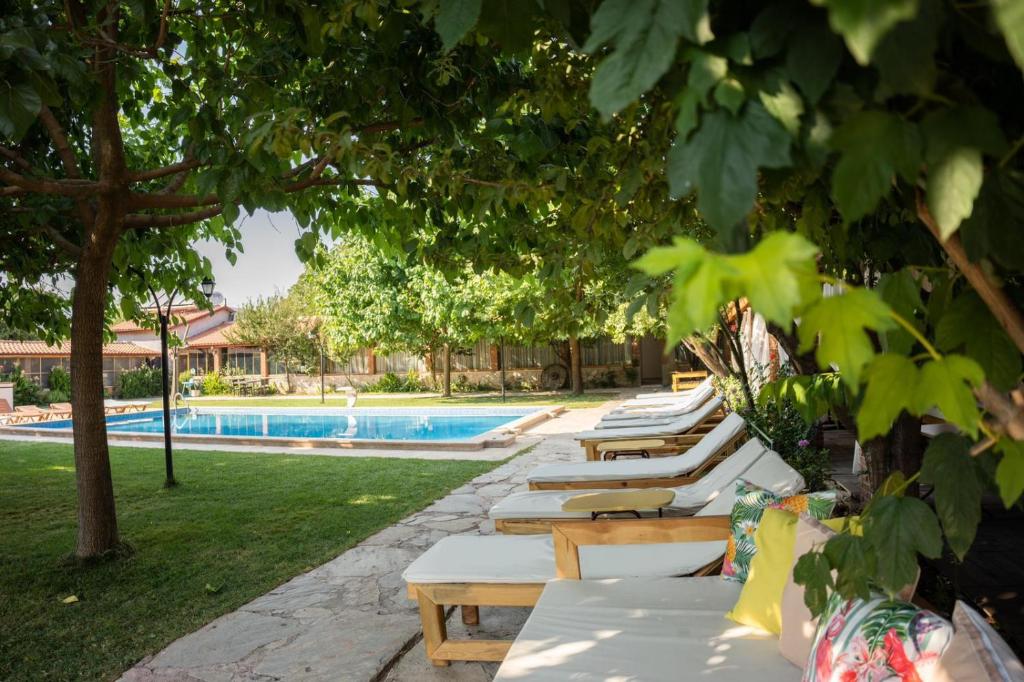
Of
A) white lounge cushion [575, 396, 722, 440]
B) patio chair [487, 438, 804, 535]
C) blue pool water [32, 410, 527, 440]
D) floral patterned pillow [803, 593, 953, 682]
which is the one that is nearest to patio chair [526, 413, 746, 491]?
patio chair [487, 438, 804, 535]

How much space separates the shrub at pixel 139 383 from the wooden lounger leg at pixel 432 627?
28.3 meters

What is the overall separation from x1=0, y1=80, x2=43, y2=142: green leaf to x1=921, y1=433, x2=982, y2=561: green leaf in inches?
123

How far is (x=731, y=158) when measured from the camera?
666 mm

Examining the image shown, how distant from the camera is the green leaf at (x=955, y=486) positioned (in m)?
0.87

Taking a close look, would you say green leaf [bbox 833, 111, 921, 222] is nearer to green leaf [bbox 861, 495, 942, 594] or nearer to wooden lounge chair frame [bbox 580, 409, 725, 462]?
green leaf [bbox 861, 495, 942, 594]

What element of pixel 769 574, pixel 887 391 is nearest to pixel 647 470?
pixel 769 574

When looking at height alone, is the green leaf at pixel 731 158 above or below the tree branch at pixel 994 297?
above

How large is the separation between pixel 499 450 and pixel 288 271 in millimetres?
53184

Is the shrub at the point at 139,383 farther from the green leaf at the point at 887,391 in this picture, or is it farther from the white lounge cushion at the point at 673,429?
the green leaf at the point at 887,391

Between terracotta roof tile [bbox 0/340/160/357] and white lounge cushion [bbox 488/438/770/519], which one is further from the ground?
terracotta roof tile [bbox 0/340/160/357]

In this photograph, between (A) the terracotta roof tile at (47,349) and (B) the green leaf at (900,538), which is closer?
(B) the green leaf at (900,538)

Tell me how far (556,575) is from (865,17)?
307cm

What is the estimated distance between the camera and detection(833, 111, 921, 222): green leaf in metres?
0.64

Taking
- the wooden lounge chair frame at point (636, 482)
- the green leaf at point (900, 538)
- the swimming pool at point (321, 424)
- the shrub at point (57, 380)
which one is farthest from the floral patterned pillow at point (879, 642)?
the shrub at point (57, 380)
